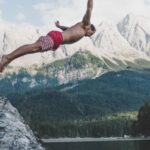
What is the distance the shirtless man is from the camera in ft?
30.7

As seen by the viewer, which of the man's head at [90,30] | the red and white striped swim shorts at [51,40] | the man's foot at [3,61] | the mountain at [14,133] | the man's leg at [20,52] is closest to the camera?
the mountain at [14,133]

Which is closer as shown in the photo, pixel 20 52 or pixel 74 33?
pixel 20 52

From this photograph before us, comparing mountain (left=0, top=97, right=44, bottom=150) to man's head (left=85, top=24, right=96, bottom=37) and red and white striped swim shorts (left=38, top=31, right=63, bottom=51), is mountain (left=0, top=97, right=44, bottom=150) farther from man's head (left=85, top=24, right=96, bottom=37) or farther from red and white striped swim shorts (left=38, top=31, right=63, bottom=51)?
man's head (left=85, top=24, right=96, bottom=37)

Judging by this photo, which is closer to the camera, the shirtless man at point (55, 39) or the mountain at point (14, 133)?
the mountain at point (14, 133)

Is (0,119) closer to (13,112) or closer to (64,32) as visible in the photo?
(13,112)

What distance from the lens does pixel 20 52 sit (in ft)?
30.6

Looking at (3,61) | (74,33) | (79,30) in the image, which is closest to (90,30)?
(79,30)

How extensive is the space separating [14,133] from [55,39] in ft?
6.51

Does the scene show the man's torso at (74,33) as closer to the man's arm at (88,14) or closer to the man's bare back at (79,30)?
the man's bare back at (79,30)

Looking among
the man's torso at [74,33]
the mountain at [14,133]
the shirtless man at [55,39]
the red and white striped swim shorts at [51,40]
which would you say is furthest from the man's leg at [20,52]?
the mountain at [14,133]

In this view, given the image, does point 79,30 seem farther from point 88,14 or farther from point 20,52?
point 20,52

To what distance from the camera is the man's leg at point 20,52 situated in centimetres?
931

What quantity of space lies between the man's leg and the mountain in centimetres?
86

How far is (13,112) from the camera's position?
9750 mm
